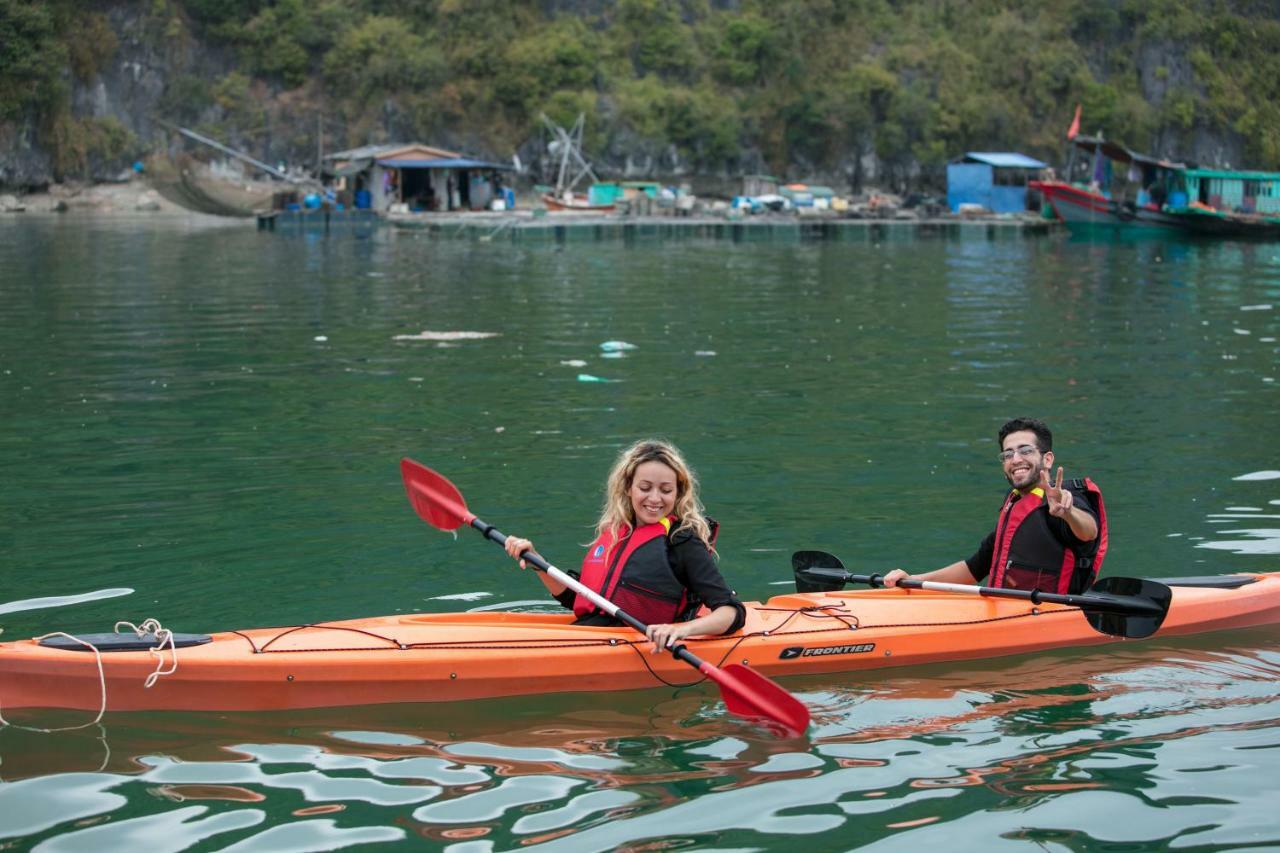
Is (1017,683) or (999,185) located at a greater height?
(999,185)

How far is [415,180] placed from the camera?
52781mm

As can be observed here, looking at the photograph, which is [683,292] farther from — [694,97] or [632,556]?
[694,97]

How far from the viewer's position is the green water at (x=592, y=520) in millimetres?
4961

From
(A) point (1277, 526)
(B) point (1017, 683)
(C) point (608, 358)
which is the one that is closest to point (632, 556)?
(B) point (1017, 683)

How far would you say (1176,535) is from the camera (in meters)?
8.52

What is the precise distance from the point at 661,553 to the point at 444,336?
12.2 metres

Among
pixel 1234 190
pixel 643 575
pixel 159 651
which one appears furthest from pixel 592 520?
pixel 1234 190

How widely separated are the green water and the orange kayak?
109mm

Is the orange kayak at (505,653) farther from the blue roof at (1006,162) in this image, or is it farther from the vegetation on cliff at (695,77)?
the vegetation on cliff at (695,77)

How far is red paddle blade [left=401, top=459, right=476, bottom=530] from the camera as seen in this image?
22.9 feet

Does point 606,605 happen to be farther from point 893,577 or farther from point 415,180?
point 415,180

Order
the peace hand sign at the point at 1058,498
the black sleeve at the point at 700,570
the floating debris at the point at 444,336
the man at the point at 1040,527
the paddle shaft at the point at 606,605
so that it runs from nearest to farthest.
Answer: the paddle shaft at the point at 606,605
the black sleeve at the point at 700,570
the peace hand sign at the point at 1058,498
the man at the point at 1040,527
the floating debris at the point at 444,336

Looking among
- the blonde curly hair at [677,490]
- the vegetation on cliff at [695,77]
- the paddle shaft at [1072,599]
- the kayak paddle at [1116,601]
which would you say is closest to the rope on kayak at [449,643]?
the blonde curly hair at [677,490]

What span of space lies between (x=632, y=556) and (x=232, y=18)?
61106mm
